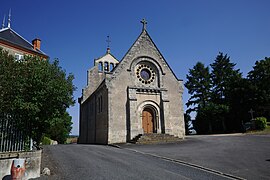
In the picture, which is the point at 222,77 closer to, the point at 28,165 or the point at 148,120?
the point at 148,120

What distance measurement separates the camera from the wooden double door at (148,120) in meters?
21.6

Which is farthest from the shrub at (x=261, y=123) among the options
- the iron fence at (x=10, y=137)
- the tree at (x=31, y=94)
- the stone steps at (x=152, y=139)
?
the iron fence at (x=10, y=137)

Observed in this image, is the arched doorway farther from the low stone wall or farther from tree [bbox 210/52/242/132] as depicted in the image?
tree [bbox 210/52/242/132]

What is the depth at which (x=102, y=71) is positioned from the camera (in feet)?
115

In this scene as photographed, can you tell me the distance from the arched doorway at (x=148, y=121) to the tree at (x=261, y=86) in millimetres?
23474

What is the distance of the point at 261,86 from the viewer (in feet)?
119

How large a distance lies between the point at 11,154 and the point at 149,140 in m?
12.0

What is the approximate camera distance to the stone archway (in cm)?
2158

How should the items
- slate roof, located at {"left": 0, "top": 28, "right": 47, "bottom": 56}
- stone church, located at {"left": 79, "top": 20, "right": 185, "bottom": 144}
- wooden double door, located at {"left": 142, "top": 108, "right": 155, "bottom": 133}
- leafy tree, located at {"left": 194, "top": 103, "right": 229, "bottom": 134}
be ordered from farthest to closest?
leafy tree, located at {"left": 194, "top": 103, "right": 229, "bottom": 134}
slate roof, located at {"left": 0, "top": 28, "right": 47, "bottom": 56}
wooden double door, located at {"left": 142, "top": 108, "right": 155, "bottom": 133}
stone church, located at {"left": 79, "top": 20, "right": 185, "bottom": 144}

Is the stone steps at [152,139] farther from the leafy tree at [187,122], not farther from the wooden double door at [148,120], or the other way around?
the leafy tree at [187,122]

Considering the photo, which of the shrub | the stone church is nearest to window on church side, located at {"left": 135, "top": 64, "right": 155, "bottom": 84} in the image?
the stone church

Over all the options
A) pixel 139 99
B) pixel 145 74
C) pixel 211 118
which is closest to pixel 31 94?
pixel 139 99

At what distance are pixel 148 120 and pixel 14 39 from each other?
19993mm

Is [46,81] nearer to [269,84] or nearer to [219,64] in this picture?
[269,84]
